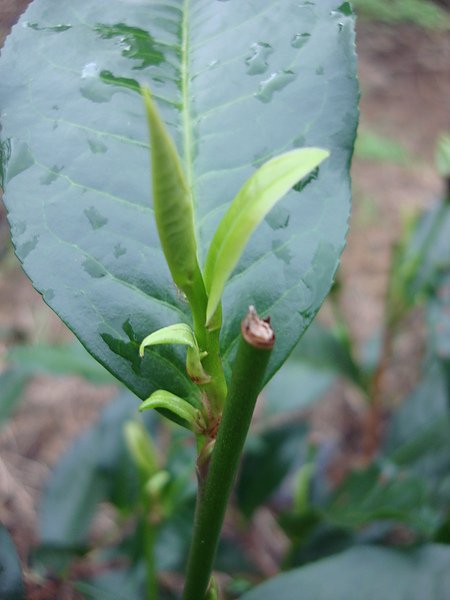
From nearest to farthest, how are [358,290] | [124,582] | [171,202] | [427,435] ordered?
[171,202] < [124,582] < [427,435] < [358,290]

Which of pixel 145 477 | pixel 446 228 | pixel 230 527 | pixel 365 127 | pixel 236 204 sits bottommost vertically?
pixel 230 527

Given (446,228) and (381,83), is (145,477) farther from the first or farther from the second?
(381,83)

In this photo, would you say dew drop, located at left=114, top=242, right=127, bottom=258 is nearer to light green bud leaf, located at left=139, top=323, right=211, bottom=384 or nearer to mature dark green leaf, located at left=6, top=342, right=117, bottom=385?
light green bud leaf, located at left=139, top=323, right=211, bottom=384

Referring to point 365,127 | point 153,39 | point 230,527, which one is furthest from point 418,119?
point 153,39

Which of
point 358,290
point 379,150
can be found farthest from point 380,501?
point 379,150

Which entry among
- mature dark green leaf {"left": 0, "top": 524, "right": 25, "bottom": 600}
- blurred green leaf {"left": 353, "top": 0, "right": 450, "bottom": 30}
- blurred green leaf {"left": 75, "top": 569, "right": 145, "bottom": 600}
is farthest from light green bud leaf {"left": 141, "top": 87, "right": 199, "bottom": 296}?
blurred green leaf {"left": 353, "top": 0, "right": 450, "bottom": 30}

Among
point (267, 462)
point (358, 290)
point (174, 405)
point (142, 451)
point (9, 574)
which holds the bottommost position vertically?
point (358, 290)

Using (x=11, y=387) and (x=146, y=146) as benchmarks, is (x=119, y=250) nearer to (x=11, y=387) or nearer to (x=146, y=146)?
(x=146, y=146)
